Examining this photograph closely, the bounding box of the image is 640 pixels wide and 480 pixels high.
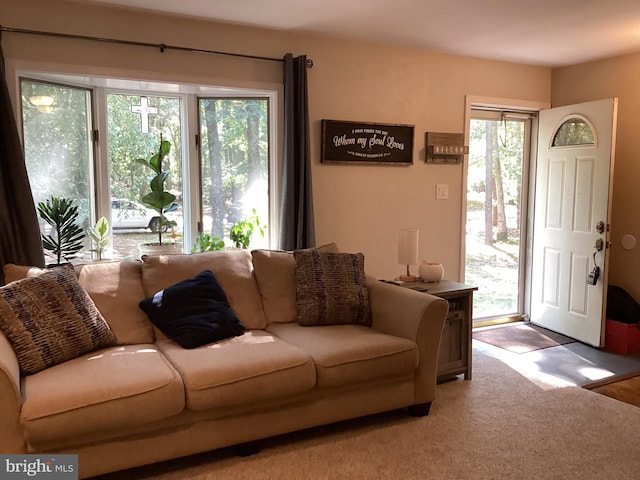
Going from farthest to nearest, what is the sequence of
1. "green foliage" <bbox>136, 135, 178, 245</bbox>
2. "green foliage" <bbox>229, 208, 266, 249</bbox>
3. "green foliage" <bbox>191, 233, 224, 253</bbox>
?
1. "green foliage" <bbox>229, 208, 266, 249</bbox>
2. "green foliage" <bbox>191, 233, 224, 253</bbox>
3. "green foliage" <bbox>136, 135, 178, 245</bbox>

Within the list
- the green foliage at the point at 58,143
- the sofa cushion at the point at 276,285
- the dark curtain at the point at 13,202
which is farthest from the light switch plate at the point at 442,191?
the dark curtain at the point at 13,202

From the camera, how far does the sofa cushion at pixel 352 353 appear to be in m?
2.66

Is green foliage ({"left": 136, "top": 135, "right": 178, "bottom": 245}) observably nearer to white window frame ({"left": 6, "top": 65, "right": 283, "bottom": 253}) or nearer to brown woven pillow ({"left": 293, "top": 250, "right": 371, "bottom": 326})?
white window frame ({"left": 6, "top": 65, "right": 283, "bottom": 253})

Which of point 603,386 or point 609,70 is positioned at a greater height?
point 609,70

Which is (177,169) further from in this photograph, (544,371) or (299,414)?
(544,371)

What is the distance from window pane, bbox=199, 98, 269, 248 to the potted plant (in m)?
0.31

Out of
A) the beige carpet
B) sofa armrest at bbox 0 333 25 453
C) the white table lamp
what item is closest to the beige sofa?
sofa armrest at bbox 0 333 25 453

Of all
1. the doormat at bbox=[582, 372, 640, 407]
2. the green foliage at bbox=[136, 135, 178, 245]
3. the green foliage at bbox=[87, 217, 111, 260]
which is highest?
the green foliage at bbox=[136, 135, 178, 245]

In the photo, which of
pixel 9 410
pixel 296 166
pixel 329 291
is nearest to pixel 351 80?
pixel 296 166

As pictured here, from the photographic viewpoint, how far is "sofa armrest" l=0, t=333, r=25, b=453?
6.72ft

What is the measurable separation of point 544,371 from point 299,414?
2.01 m

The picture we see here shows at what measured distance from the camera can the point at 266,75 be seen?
378 cm

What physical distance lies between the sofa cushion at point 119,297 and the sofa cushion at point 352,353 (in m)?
0.73

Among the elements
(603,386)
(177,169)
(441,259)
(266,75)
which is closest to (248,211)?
(177,169)
